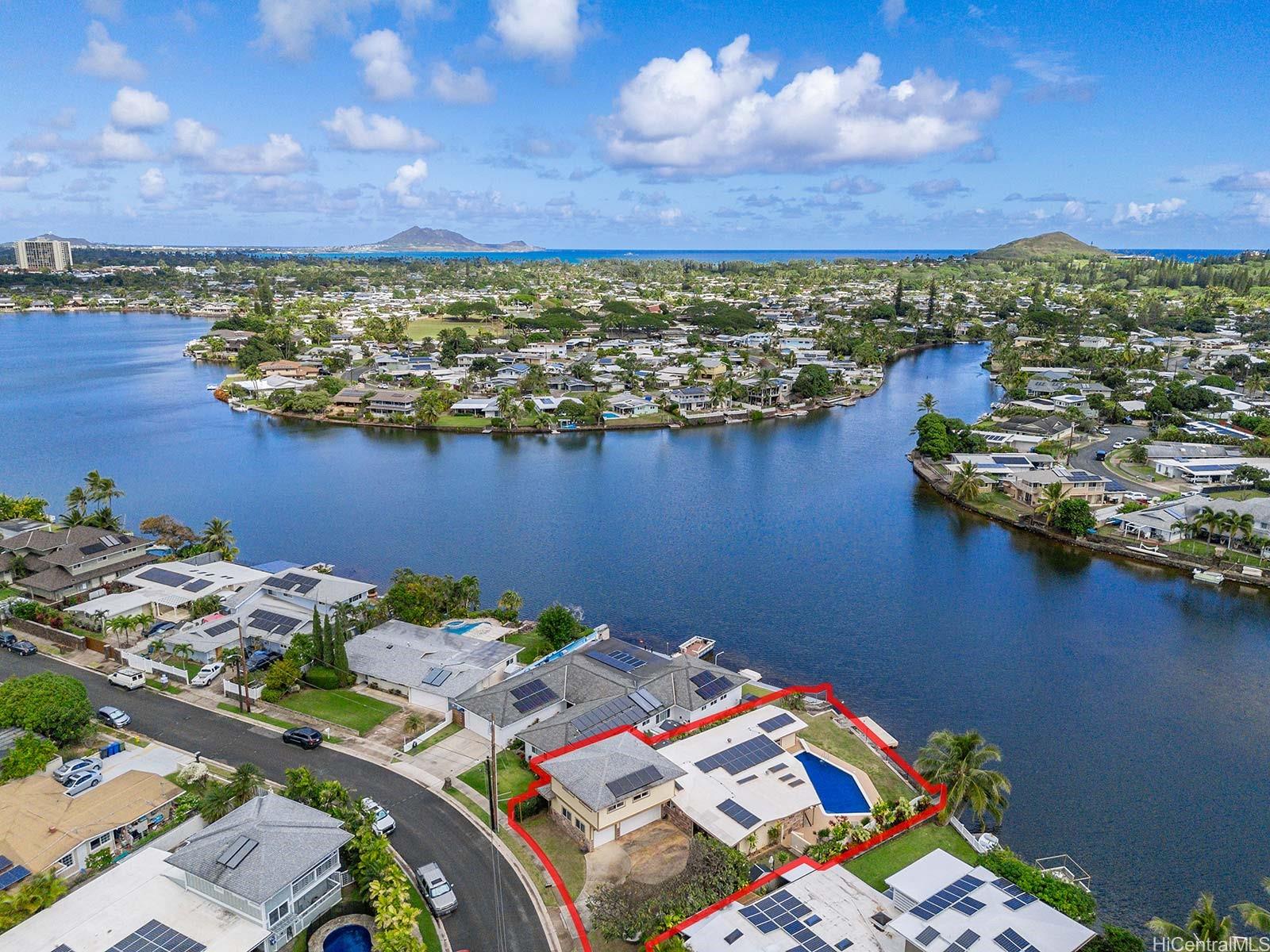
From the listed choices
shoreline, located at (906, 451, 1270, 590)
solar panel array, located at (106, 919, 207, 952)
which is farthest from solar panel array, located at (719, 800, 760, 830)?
shoreline, located at (906, 451, 1270, 590)

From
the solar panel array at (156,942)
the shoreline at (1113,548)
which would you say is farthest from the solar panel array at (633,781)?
the shoreline at (1113,548)

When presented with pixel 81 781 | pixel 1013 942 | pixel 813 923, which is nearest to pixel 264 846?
Answer: pixel 81 781

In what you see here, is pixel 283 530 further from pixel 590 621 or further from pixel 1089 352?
pixel 1089 352

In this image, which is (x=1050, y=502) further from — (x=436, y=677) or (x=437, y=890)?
(x=437, y=890)

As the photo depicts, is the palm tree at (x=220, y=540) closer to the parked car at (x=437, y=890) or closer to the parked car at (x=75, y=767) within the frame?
the parked car at (x=75, y=767)

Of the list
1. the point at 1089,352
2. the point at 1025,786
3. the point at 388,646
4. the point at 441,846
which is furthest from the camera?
the point at 1089,352

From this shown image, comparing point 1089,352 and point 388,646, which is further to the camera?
point 1089,352

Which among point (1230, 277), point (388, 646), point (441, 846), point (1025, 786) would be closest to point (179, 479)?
point (388, 646)
